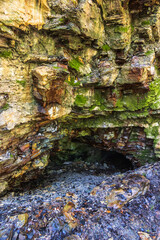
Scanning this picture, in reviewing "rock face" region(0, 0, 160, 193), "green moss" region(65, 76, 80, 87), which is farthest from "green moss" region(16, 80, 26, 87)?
"green moss" region(65, 76, 80, 87)

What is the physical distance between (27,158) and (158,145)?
8.43m

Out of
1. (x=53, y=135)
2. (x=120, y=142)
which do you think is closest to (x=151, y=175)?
(x=120, y=142)

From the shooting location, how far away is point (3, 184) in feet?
22.5

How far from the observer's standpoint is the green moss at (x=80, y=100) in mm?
8127

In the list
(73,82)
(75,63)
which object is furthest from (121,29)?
(73,82)

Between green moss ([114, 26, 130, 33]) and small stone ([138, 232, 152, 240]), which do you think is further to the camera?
green moss ([114, 26, 130, 33])

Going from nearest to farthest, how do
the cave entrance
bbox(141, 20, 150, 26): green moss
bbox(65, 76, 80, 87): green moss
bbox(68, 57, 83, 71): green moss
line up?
bbox(68, 57, 83, 71): green moss → bbox(65, 76, 80, 87): green moss → bbox(141, 20, 150, 26): green moss → the cave entrance

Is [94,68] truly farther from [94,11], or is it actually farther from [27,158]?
[27,158]

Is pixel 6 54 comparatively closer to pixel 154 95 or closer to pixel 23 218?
pixel 23 218

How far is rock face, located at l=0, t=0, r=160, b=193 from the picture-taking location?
5.59 meters

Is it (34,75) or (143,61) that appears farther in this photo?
(143,61)

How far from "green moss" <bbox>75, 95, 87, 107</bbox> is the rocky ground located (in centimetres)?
450

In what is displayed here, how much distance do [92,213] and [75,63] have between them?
6860 mm

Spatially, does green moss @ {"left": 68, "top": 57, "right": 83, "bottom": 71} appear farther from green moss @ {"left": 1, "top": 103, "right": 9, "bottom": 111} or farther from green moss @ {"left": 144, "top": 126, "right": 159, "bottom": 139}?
green moss @ {"left": 144, "top": 126, "right": 159, "bottom": 139}
